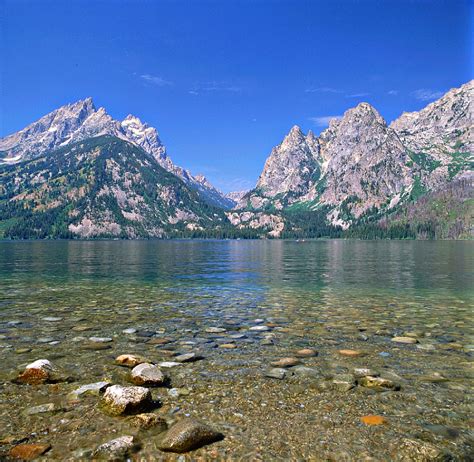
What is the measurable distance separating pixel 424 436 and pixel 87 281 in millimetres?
38412

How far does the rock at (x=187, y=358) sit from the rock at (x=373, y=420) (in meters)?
6.33

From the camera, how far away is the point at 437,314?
22734mm

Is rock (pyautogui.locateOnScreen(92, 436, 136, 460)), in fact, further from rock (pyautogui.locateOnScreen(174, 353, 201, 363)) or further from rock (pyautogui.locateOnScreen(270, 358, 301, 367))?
rock (pyautogui.locateOnScreen(270, 358, 301, 367))

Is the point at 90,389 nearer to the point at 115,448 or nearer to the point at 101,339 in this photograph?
the point at 115,448

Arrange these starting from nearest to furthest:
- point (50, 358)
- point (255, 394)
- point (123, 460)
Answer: point (123, 460) → point (255, 394) → point (50, 358)

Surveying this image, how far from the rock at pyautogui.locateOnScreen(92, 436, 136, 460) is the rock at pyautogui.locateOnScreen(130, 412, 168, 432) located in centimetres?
65

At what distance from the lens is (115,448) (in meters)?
7.24

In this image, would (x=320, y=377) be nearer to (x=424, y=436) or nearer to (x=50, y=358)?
(x=424, y=436)

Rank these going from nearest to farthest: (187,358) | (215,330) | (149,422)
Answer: (149,422), (187,358), (215,330)

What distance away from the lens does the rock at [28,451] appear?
702 centimetres

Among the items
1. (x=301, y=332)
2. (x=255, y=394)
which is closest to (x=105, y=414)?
(x=255, y=394)

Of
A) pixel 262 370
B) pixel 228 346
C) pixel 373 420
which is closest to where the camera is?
pixel 373 420

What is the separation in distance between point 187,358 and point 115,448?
19.7 feet

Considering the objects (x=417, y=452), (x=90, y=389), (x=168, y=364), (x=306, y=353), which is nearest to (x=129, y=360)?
(x=168, y=364)
